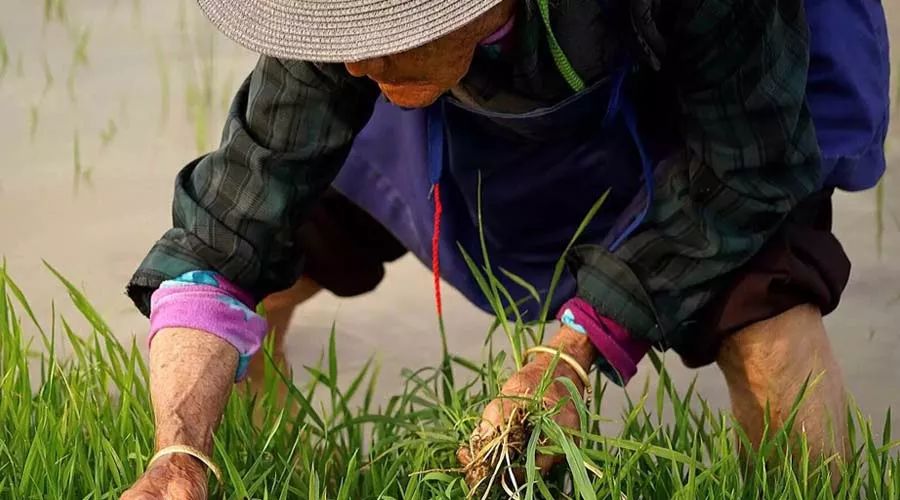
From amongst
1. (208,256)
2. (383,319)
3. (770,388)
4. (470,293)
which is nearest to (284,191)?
(208,256)

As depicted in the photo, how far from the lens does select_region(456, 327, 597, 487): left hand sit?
1488 mm

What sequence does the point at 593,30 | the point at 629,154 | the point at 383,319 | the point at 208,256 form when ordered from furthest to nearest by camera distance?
the point at 383,319 < the point at 629,154 < the point at 208,256 < the point at 593,30

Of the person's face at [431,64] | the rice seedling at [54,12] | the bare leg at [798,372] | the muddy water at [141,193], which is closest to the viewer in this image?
the person's face at [431,64]

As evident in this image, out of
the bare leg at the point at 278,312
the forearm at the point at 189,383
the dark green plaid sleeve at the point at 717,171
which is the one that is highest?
the dark green plaid sleeve at the point at 717,171

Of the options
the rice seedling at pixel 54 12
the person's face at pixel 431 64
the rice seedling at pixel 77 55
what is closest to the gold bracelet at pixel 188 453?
the person's face at pixel 431 64

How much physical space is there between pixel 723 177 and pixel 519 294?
492mm

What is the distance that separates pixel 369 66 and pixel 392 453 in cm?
54

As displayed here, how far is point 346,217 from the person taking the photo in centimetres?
211

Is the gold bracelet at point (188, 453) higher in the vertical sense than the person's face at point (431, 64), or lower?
lower

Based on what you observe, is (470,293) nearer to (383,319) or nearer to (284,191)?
(284,191)

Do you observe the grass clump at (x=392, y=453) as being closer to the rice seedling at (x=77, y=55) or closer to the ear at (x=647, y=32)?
the ear at (x=647, y=32)

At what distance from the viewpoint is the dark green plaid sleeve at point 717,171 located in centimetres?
155

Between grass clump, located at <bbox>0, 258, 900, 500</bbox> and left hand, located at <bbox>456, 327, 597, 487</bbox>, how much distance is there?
18mm

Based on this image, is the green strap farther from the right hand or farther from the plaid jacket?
the right hand
